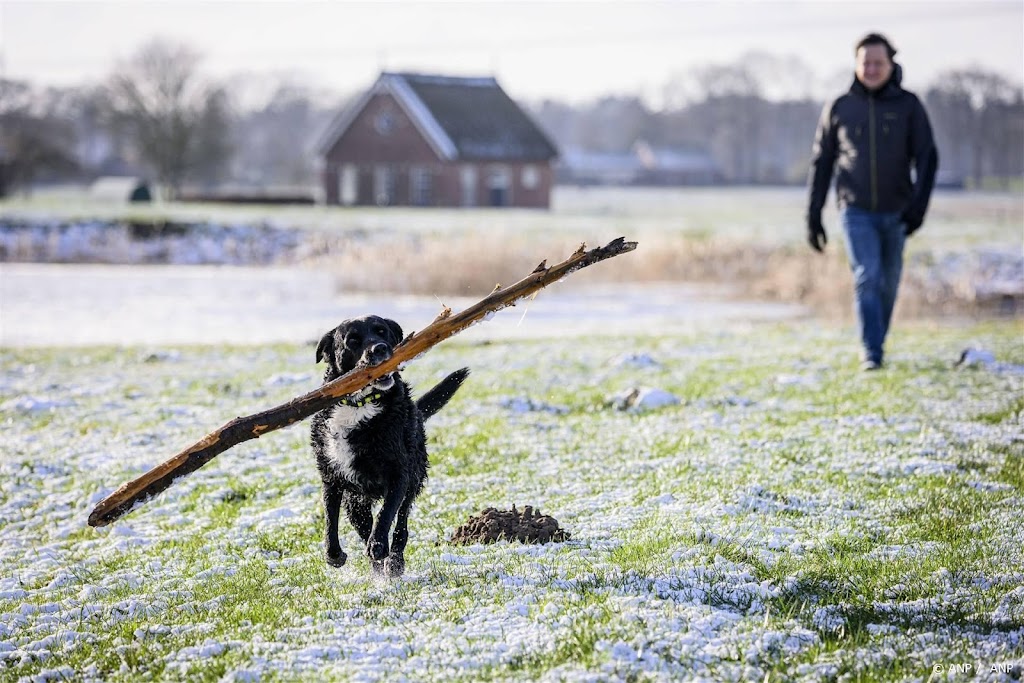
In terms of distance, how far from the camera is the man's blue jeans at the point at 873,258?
9.52m

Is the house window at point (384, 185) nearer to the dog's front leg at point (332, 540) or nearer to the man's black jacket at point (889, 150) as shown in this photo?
the man's black jacket at point (889, 150)

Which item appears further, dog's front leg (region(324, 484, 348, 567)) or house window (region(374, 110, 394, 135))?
house window (region(374, 110, 394, 135))

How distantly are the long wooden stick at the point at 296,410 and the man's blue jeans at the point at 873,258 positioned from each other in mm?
5531

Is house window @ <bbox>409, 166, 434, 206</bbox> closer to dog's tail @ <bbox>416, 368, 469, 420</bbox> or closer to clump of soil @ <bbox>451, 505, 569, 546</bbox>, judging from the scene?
dog's tail @ <bbox>416, 368, 469, 420</bbox>

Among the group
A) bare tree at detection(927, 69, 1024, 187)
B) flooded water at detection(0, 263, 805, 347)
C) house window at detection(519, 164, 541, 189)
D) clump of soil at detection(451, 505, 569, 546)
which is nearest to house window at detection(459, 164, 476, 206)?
house window at detection(519, 164, 541, 189)

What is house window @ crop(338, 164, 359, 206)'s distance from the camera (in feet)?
162

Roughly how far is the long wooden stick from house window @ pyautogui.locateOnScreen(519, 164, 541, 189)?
143ft

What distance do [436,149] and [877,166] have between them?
3808cm

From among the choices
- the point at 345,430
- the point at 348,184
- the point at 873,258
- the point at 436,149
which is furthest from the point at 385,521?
the point at 348,184

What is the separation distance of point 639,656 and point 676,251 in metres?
19.0

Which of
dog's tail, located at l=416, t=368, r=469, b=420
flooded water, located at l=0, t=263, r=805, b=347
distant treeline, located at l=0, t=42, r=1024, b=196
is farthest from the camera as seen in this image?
distant treeline, located at l=0, t=42, r=1024, b=196

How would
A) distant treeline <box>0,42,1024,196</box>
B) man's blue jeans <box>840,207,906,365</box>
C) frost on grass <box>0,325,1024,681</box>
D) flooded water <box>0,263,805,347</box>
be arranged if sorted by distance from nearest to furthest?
frost on grass <box>0,325,1024,681</box> → man's blue jeans <box>840,207,906,365</box> → flooded water <box>0,263,805,347</box> → distant treeline <box>0,42,1024,196</box>

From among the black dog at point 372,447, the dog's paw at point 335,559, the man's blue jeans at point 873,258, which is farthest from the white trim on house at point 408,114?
the dog's paw at point 335,559

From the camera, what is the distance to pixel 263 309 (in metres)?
18.3
